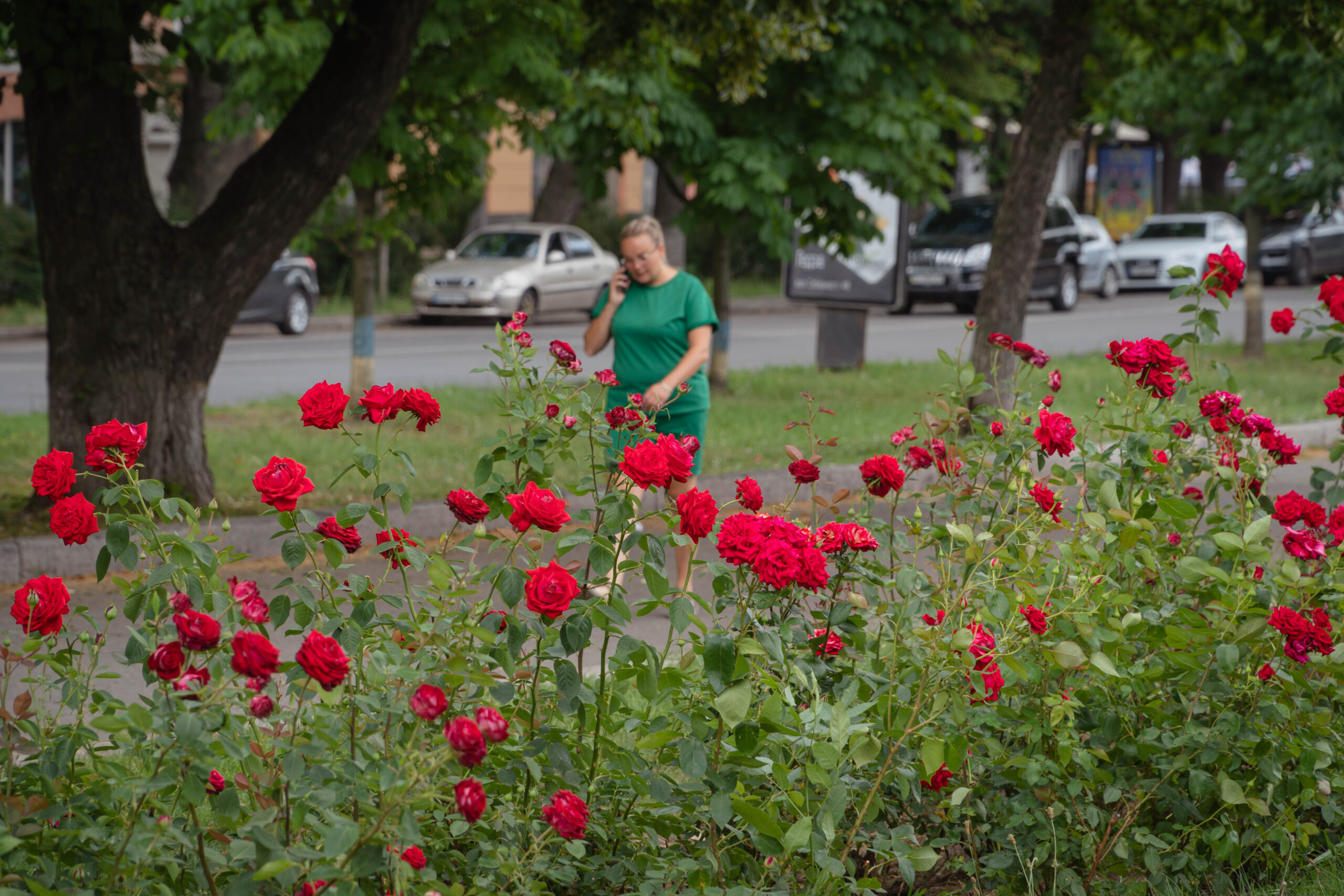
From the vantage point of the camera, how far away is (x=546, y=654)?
2.63 m

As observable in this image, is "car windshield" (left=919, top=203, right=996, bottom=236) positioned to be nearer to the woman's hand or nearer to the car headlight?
the car headlight

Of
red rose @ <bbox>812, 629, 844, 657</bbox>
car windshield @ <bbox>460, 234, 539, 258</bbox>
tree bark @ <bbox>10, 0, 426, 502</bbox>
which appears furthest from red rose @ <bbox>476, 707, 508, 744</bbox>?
car windshield @ <bbox>460, 234, 539, 258</bbox>

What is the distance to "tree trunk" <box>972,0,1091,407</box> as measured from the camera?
34.1 ft

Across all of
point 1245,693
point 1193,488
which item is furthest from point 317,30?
point 1245,693

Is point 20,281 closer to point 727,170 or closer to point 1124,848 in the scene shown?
point 727,170

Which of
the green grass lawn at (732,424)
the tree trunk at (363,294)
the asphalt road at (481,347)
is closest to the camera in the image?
the green grass lawn at (732,424)

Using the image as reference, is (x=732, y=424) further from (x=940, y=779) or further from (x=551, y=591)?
(x=551, y=591)

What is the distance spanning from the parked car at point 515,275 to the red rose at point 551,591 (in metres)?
19.9

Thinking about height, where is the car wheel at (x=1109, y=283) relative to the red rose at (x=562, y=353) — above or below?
above

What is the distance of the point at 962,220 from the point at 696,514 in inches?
953

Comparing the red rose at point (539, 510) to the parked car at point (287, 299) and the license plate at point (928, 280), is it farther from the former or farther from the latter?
the license plate at point (928, 280)

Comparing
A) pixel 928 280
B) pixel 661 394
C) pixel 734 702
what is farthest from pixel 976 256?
pixel 734 702

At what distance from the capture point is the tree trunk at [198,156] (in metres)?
20.6

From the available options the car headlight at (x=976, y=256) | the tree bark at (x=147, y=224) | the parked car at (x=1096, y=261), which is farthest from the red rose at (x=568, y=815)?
the parked car at (x=1096, y=261)
